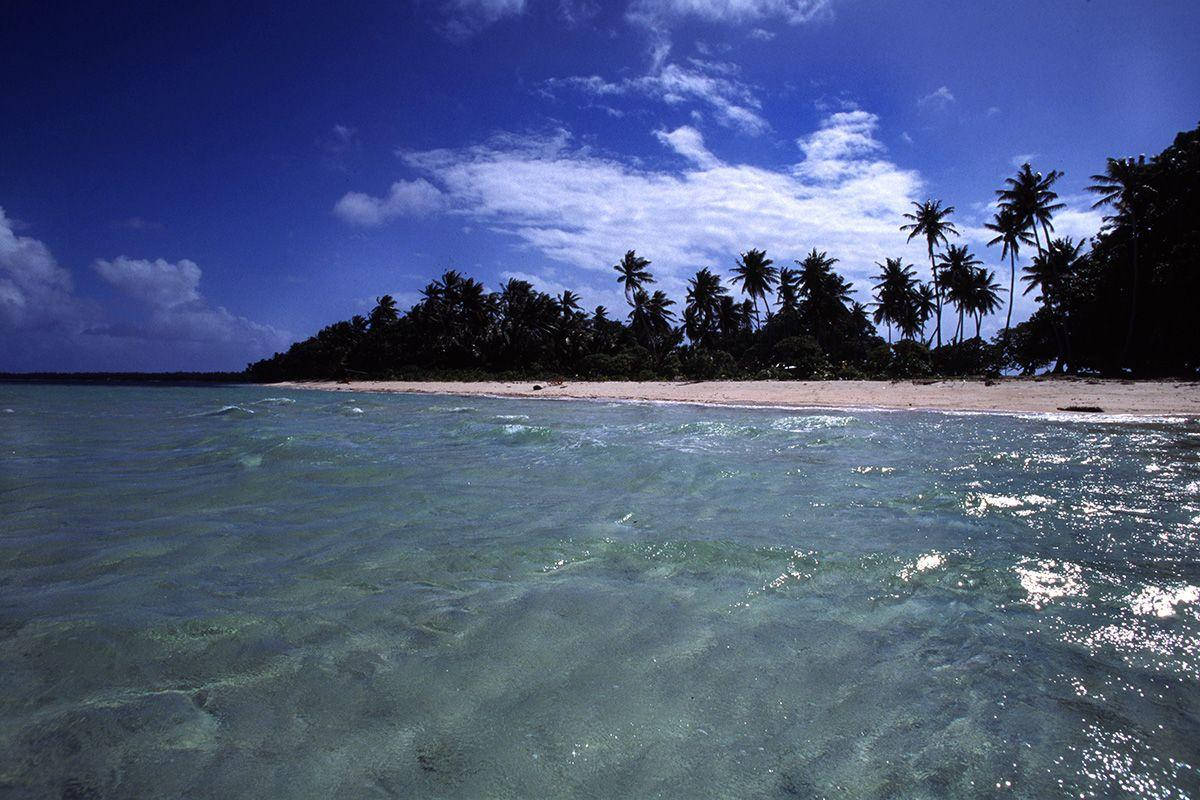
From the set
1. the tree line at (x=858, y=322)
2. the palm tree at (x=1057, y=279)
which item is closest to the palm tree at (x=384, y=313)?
the tree line at (x=858, y=322)

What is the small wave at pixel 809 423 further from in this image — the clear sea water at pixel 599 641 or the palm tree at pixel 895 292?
the palm tree at pixel 895 292

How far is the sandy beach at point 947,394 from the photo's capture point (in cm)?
1880

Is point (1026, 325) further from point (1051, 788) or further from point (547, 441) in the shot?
point (1051, 788)

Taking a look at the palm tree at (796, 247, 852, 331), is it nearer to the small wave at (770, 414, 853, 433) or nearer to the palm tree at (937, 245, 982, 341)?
the palm tree at (937, 245, 982, 341)

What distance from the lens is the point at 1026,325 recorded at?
135ft

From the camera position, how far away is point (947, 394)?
2406 centimetres

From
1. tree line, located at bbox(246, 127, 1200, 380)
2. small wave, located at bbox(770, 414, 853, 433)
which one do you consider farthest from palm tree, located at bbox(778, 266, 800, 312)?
small wave, located at bbox(770, 414, 853, 433)

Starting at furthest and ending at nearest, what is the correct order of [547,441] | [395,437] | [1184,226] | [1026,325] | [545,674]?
[1026,325], [1184,226], [395,437], [547,441], [545,674]

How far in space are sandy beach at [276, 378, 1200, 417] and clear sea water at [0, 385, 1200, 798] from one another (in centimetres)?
1472

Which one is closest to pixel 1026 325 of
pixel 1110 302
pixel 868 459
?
pixel 1110 302

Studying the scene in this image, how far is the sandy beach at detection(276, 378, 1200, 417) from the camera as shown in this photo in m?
18.8

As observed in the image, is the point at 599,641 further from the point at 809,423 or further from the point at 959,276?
the point at 959,276

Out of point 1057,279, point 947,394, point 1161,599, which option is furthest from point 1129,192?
point 1161,599

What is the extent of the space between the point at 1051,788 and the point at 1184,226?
4414 centimetres
